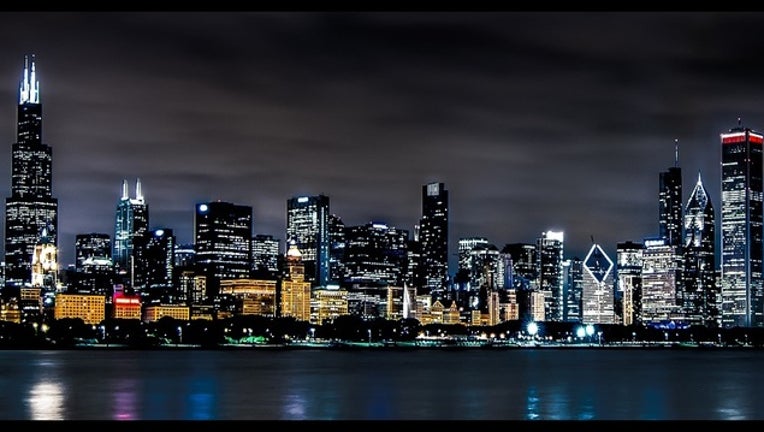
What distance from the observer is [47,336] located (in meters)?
162

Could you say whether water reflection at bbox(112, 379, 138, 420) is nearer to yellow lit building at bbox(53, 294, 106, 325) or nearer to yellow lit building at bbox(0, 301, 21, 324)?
yellow lit building at bbox(0, 301, 21, 324)

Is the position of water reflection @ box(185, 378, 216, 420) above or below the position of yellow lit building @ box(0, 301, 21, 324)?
below

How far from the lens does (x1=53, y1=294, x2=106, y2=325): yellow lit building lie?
194 meters

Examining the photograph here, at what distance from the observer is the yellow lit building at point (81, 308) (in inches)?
7653

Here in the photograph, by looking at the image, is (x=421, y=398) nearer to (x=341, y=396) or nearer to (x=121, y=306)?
(x=341, y=396)

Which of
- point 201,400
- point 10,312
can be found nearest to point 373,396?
point 201,400

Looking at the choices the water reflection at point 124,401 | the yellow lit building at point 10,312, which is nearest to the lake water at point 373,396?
the water reflection at point 124,401

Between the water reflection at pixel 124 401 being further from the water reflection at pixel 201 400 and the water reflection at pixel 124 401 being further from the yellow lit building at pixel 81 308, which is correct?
the yellow lit building at pixel 81 308

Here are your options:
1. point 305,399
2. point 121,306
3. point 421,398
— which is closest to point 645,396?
point 421,398

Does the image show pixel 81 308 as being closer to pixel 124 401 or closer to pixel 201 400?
pixel 124 401

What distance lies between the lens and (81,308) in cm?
19538

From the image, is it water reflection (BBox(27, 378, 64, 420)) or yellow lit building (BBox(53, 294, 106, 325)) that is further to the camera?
yellow lit building (BBox(53, 294, 106, 325))

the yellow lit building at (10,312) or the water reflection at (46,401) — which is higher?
the yellow lit building at (10,312)

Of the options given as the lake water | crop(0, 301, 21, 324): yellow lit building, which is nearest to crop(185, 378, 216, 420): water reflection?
the lake water
